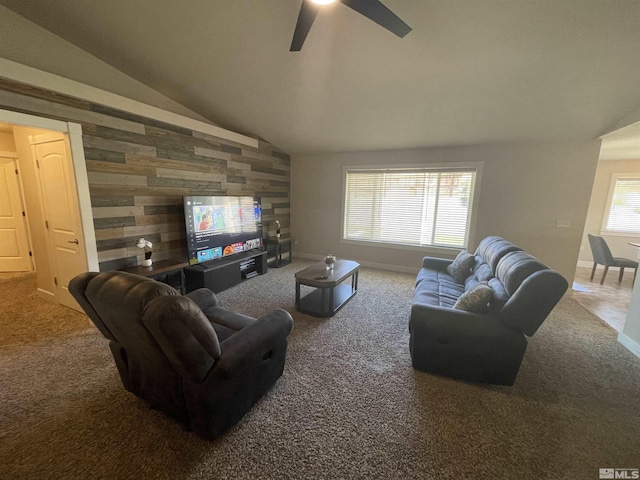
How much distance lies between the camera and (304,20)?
1688mm

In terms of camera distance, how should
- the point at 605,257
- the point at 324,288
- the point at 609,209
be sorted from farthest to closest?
the point at 609,209 < the point at 605,257 < the point at 324,288

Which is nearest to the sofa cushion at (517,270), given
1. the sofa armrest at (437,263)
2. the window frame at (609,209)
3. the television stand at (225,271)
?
the sofa armrest at (437,263)

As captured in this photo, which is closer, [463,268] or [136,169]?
[136,169]

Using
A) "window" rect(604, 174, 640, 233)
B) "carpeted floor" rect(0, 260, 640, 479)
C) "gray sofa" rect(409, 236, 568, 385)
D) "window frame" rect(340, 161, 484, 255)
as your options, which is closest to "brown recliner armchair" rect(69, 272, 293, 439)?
"carpeted floor" rect(0, 260, 640, 479)

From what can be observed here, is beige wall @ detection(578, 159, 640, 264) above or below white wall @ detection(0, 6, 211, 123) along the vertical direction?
below

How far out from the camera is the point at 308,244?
576cm

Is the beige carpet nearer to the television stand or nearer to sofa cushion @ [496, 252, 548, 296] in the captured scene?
the television stand

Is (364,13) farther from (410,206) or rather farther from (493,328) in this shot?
(410,206)

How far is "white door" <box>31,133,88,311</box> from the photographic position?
103 inches

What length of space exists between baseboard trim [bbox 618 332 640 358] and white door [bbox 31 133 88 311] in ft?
18.2

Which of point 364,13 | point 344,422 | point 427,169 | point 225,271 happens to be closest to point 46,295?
point 225,271

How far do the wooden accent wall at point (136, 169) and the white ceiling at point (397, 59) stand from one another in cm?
69

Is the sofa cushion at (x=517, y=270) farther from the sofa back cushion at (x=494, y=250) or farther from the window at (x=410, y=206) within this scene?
the window at (x=410, y=206)

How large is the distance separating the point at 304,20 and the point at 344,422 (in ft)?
8.68
